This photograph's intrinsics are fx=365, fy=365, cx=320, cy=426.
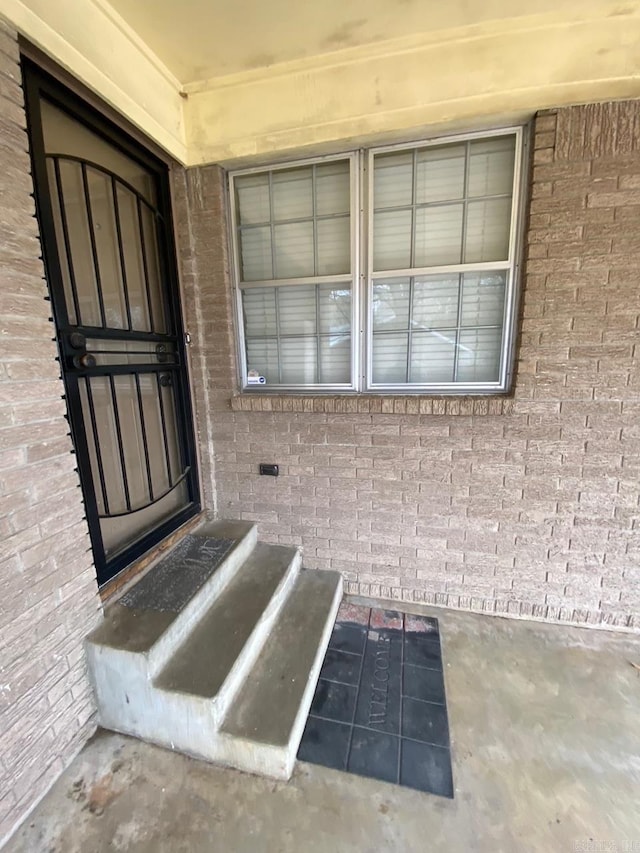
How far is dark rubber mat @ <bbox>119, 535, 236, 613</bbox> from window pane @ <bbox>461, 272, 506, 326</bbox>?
6.31 feet

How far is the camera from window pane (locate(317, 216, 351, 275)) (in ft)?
7.00

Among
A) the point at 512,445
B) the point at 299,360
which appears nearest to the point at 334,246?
the point at 299,360

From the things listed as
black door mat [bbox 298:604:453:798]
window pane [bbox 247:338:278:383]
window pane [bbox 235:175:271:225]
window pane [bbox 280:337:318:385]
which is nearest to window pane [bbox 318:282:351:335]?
window pane [bbox 280:337:318:385]

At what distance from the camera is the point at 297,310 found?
2.29 metres

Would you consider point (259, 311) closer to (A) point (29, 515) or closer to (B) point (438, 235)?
(B) point (438, 235)

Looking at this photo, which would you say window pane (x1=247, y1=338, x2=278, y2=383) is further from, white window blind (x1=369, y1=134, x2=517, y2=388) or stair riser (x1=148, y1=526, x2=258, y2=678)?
stair riser (x1=148, y1=526, x2=258, y2=678)

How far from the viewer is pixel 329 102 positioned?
187cm

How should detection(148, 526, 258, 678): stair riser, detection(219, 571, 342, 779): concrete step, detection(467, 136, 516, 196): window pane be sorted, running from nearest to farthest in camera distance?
detection(219, 571, 342, 779): concrete step < detection(148, 526, 258, 678): stair riser < detection(467, 136, 516, 196): window pane

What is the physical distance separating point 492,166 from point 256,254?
1.38 meters

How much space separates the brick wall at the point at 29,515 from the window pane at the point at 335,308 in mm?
1390

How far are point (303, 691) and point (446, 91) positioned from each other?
111 inches

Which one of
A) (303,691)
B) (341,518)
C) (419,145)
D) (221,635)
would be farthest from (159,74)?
(303,691)

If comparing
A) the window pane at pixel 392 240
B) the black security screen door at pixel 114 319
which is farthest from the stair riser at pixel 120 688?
the window pane at pixel 392 240

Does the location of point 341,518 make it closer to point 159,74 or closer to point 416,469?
point 416,469
